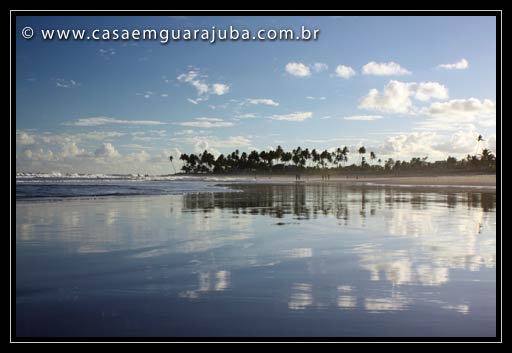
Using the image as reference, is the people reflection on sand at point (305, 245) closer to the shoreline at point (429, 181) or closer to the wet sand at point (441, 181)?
the shoreline at point (429, 181)

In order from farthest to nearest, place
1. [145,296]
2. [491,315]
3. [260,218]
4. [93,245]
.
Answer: [260,218] < [93,245] < [145,296] < [491,315]

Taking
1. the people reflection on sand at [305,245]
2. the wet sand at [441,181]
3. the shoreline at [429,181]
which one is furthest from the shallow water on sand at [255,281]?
the wet sand at [441,181]

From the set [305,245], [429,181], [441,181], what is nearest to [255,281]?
[305,245]

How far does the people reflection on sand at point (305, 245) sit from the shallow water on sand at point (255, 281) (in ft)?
0.13

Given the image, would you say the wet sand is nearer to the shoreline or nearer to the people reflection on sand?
the shoreline

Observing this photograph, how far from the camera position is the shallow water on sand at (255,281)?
4.85m

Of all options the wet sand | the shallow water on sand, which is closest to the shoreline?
the wet sand

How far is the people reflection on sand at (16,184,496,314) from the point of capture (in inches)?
241

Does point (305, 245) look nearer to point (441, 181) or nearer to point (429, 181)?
point (441, 181)

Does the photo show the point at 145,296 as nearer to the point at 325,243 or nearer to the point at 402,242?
the point at 325,243
